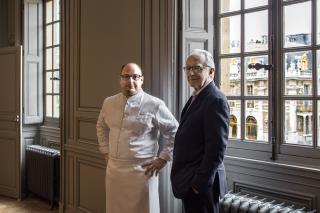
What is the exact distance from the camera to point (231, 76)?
287cm

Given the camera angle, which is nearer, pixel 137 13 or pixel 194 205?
pixel 194 205

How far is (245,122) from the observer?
9.12ft


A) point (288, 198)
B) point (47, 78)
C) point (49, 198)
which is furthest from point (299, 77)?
point (47, 78)

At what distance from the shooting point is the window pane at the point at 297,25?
2438 mm

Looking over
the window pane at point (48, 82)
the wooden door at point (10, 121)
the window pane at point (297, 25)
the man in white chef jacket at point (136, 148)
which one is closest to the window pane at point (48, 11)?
the wooden door at point (10, 121)

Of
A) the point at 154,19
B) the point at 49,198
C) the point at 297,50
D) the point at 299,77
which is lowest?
the point at 49,198

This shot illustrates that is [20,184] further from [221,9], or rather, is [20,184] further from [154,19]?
[221,9]

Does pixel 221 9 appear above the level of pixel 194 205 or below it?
above

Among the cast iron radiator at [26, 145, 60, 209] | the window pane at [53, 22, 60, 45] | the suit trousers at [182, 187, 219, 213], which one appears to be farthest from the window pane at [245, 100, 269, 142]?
the window pane at [53, 22, 60, 45]

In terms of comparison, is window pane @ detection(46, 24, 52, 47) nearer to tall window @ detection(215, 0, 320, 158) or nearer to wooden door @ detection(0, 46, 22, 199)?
wooden door @ detection(0, 46, 22, 199)

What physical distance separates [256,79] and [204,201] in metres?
1.11

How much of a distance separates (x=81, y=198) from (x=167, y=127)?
1791 millimetres

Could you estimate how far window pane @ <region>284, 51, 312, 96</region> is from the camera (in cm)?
243

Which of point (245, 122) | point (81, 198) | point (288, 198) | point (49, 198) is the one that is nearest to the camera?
point (288, 198)
